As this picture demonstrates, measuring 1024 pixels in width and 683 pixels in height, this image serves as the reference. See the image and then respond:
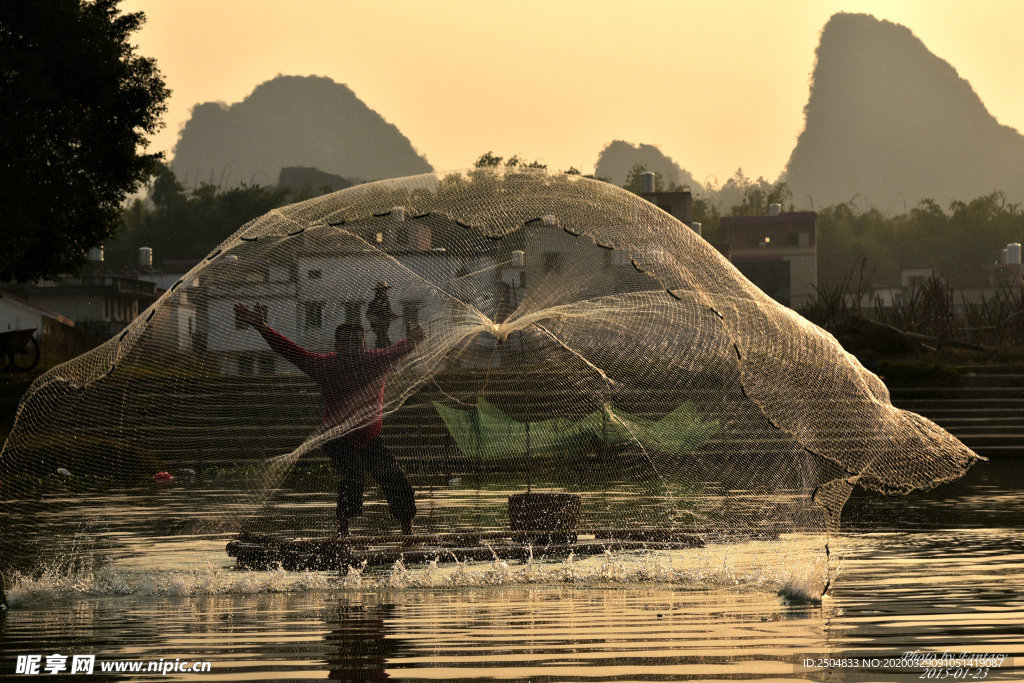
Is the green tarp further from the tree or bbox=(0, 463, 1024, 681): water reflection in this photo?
the tree

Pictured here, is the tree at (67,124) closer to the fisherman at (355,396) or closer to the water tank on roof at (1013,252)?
the fisherman at (355,396)

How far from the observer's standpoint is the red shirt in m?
12.1

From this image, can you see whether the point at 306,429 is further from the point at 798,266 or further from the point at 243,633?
the point at 798,266

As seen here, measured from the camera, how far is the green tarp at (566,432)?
1330cm

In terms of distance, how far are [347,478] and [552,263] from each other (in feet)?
8.38

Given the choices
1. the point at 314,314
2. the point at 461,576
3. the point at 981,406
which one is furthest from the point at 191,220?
the point at 461,576

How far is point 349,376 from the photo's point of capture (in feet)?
40.3

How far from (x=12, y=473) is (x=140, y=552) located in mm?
1478

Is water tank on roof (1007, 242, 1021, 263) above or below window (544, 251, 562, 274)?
above

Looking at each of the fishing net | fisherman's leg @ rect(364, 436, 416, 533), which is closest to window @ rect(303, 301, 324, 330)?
the fishing net

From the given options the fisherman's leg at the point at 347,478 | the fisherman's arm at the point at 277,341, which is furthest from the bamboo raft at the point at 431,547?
the fisherman's arm at the point at 277,341

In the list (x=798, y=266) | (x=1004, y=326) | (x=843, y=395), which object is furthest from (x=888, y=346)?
(x=798, y=266)

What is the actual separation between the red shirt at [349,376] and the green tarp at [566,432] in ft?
4.55

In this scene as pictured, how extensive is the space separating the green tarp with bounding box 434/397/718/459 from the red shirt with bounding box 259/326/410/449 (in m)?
1.39
